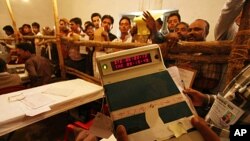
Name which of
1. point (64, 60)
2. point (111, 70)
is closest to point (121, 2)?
point (64, 60)

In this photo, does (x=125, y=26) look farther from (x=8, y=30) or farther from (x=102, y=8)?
(x=8, y=30)

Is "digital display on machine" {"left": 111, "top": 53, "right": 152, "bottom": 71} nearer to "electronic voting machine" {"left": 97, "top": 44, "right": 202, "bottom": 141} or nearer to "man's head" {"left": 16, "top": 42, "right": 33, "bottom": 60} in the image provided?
"electronic voting machine" {"left": 97, "top": 44, "right": 202, "bottom": 141}

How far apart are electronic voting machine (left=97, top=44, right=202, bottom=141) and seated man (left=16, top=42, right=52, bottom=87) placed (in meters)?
2.24

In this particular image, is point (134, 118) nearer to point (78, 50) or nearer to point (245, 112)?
point (245, 112)

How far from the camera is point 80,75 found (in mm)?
2244

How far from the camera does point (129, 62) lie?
0.56 metres

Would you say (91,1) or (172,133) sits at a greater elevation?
(91,1)

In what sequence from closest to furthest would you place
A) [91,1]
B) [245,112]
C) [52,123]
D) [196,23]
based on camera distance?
[245,112] → [196,23] → [52,123] → [91,1]

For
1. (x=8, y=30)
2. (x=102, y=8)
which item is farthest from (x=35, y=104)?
(x=8, y=30)

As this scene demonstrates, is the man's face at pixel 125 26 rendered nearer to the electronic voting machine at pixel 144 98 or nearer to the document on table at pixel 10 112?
the document on table at pixel 10 112

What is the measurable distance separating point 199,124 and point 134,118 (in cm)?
18

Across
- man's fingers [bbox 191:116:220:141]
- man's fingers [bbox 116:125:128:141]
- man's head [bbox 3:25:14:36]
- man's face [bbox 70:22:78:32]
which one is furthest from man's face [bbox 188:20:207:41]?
man's head [bbox 3:25:14:36]

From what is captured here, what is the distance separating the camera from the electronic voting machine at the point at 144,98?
0.50m

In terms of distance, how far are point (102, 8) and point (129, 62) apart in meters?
4.07
